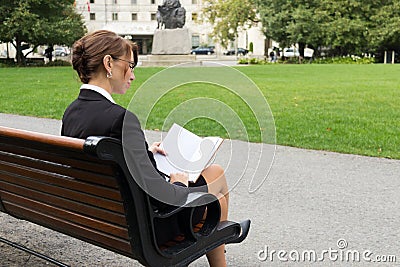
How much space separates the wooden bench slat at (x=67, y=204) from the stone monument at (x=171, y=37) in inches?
1111

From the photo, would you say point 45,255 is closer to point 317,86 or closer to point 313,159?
point 313,159

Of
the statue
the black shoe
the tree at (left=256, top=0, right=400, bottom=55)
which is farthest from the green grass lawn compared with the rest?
the tree at (left=256, top=0, right=400, bottom=55)

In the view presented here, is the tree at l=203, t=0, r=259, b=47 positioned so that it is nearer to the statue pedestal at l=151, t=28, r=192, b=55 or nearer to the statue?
the statue

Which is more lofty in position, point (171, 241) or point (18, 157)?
point (18, 157)

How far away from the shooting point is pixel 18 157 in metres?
3.10

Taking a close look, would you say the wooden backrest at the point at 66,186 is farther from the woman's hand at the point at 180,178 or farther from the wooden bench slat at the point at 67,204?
the woman's hand at the point at 180,178

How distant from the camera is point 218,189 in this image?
128 inches

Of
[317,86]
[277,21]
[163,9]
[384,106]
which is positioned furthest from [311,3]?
[384,106]

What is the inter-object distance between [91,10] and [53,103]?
7787 cm

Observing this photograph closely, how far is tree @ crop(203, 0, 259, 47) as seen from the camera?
57.6 meters

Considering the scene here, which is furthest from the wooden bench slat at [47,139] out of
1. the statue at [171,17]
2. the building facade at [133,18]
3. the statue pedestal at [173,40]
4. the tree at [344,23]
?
the building facade at [133,18]

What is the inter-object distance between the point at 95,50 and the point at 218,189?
1.01m

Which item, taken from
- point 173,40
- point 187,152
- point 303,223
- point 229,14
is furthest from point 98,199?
point 229,14

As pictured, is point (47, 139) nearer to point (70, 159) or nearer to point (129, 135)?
point (70, 159)
